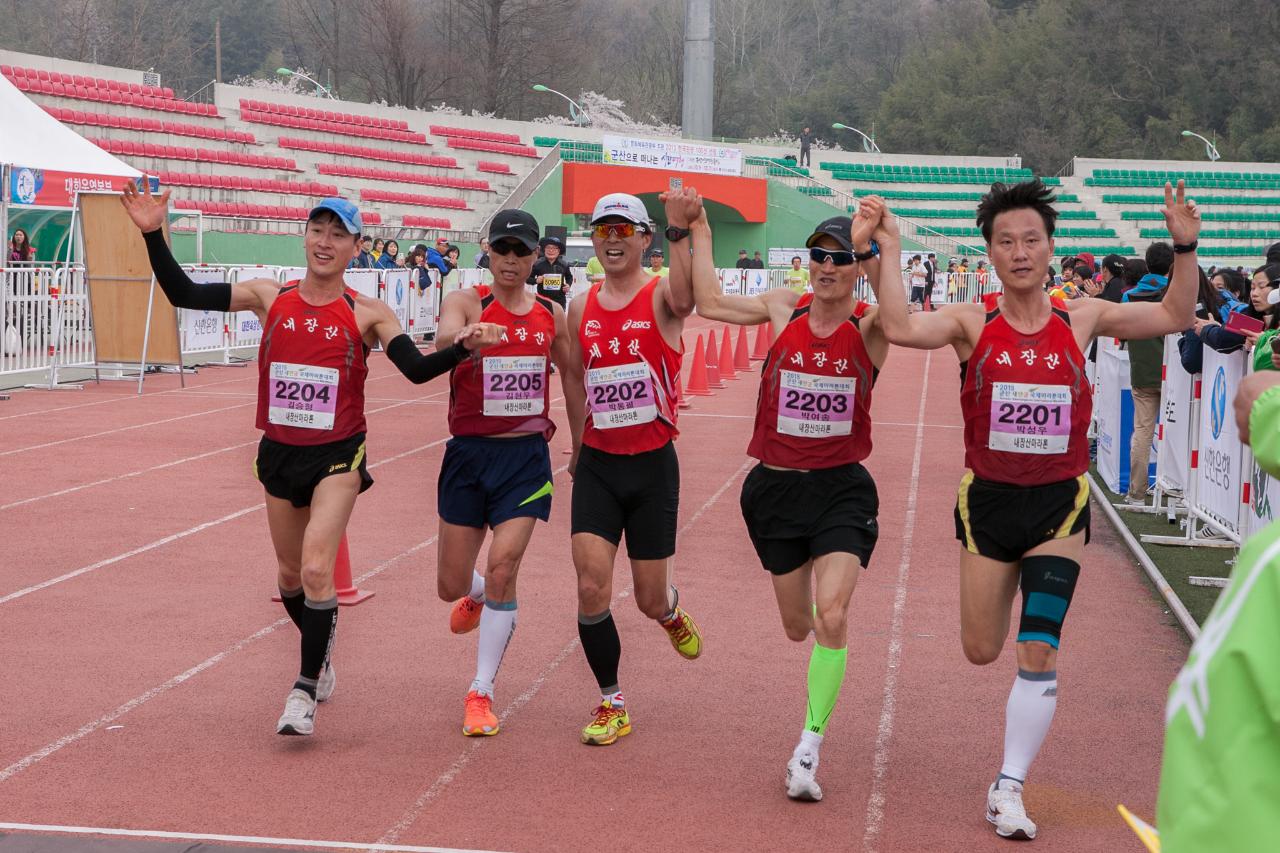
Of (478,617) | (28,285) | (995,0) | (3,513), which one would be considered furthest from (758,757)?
(995,0)

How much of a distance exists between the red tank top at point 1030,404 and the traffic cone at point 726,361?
692 inches

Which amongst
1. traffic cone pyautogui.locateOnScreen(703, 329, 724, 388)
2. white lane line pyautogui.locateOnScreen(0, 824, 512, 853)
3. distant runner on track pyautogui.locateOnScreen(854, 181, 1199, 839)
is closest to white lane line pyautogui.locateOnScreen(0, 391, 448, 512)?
white lane line pyautogui.locateOnScreen(0, 824, 512, 853)

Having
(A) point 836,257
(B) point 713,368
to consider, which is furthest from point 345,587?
(B) point 713,368

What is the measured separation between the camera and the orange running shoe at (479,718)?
584cm

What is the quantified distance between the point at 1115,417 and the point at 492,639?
8421mm

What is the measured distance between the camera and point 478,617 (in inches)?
258

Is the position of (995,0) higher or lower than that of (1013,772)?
higher

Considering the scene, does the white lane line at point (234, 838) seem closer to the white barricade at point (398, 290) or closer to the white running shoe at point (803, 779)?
the white running shoe at point (803, 779)

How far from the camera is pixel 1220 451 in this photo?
29.6 feet

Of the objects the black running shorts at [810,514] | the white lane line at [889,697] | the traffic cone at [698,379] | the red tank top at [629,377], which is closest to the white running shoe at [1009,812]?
the white lane line at [889,697]

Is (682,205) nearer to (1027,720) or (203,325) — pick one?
(1027,720)

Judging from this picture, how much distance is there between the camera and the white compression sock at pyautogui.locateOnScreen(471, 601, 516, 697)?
5.97 meters

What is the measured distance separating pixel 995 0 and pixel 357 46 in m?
44.7

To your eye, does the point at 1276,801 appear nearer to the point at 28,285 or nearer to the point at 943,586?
the point at 943,586
